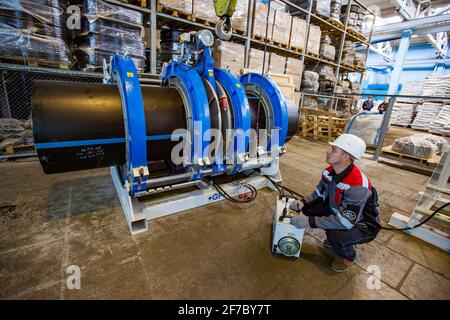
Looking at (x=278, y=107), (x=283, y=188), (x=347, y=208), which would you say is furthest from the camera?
(x=283, y=188)

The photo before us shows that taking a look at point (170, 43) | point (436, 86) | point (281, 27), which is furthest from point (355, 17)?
point (170, 43)

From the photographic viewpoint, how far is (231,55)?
4.89 metres

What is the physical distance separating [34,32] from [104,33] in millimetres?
871

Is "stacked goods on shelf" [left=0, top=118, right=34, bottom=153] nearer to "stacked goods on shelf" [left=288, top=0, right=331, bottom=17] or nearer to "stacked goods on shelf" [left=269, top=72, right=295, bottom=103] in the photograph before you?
"stacked goods on shelf" [left=269, top=72, right=295, bottom=103]

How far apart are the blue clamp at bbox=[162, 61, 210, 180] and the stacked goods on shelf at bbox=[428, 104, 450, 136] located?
33.5 ft

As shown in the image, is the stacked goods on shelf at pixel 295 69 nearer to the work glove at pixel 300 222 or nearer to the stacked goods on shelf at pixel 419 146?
the stacked goods on shelf at pixel 419 146

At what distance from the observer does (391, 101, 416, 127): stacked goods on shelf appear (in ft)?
36.2

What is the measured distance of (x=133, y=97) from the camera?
62.7 inches

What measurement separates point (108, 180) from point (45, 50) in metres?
2.12

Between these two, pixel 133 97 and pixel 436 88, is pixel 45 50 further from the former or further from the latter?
pixel 436 88

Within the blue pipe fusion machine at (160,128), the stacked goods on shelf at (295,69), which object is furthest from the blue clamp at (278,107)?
the stacked goods on shelf at (295,69)

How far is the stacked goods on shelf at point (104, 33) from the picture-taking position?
3.29 m

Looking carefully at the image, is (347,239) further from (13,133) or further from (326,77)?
(326,77)

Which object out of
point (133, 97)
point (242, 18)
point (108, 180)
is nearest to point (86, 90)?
point (133, 97)
